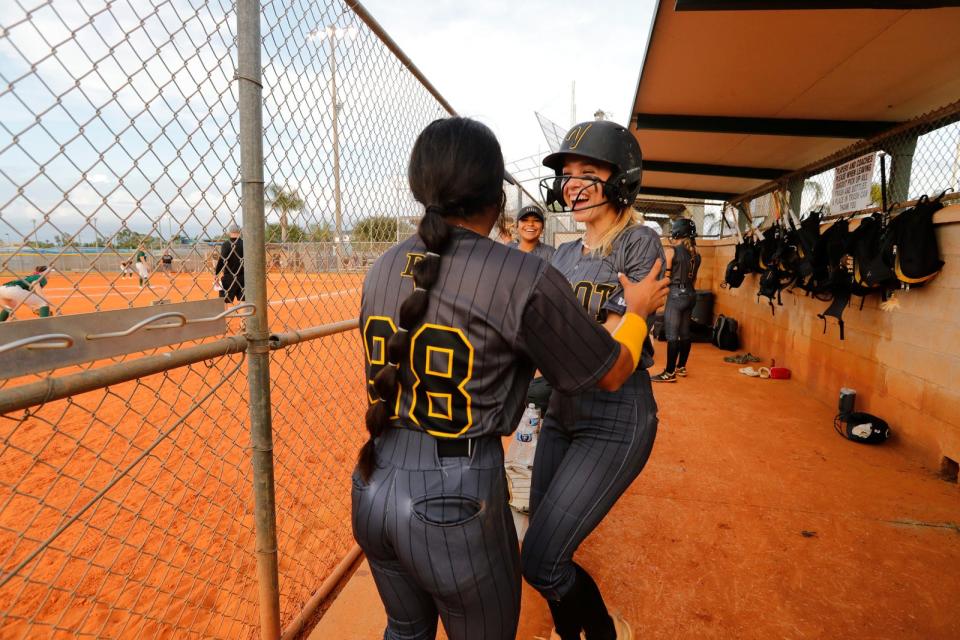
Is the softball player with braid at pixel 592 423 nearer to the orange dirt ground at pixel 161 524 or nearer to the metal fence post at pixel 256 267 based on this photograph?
the metal fence post at pixel 256 267

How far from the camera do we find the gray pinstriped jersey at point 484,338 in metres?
1.14

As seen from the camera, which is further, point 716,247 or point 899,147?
point 716,247

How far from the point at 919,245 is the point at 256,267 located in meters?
4.93

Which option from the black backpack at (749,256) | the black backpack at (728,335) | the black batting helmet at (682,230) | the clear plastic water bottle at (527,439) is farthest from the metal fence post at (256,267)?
the black backpack at (728,335)

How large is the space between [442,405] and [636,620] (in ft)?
6.34

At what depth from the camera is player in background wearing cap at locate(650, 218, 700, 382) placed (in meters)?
6.38

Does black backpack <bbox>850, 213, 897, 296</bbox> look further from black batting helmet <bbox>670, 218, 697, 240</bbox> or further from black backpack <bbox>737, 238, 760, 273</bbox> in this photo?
black backpack <bbox>737, 238, 760, 273</bbox>

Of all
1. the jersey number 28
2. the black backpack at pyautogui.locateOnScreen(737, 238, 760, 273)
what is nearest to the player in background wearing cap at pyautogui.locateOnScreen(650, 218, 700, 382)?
the black backpack at pyautogui.locateOnScreen(737, 238, 760, 273)

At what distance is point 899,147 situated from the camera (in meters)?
4.99

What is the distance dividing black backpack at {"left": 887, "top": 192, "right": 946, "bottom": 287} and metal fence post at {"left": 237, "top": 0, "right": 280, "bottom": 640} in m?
4.88

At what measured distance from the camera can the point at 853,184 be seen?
18.0ft

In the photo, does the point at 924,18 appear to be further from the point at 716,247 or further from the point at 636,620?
the point at 716,247

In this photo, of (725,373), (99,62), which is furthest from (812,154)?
(99,62)

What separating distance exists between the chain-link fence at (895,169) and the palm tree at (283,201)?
17.1 feet
